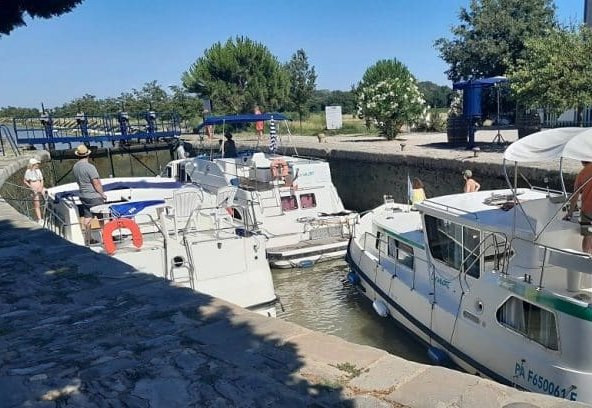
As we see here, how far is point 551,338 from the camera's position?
5730mm

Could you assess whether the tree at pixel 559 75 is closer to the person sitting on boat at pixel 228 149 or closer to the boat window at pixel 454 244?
the person sitting on boat at pixel 228 149

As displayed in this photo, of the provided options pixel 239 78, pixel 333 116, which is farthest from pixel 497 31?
pixel 239 78

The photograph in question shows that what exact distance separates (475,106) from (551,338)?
14.0 meters

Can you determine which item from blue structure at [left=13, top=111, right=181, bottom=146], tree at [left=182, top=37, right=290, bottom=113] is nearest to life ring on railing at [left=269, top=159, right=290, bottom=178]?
blue structure at [left=13, top=111, right=181, bottom=146]

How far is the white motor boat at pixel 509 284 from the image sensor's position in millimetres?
5457

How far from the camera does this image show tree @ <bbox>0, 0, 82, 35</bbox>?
18.2ft

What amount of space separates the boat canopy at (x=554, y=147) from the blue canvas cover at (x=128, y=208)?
250 inches

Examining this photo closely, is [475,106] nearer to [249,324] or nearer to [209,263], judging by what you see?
[209,263]

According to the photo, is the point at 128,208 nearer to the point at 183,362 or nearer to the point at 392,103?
the point at 183,362

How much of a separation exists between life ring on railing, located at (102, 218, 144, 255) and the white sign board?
2657cm

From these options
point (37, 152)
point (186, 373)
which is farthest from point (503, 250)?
point (37, 152)

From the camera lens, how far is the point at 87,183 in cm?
909

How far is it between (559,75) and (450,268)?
10.0 meters

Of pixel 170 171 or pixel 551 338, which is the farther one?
pixel 170 171
